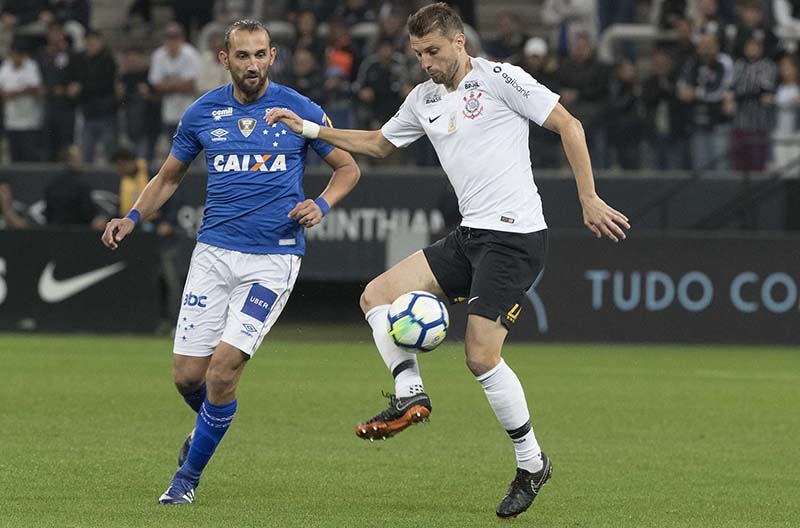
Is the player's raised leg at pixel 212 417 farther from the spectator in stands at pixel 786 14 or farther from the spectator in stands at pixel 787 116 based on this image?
the spectator in stands at pixel 786 14

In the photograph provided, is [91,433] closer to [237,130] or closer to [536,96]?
[237,130]

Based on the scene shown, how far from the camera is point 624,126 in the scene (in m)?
18.5

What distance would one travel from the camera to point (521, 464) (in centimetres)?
753

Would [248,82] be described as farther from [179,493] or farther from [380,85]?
[380,85]

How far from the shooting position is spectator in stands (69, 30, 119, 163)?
19.8 meters

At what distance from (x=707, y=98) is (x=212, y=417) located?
12.4 m

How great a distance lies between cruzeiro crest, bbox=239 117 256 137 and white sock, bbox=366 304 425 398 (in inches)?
Answer: 45.0

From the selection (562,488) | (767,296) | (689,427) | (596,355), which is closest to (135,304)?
(596,355)

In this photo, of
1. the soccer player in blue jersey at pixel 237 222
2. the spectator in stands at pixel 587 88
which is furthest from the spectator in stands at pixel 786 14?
the soccer player in blue jersey at pixel 237 222

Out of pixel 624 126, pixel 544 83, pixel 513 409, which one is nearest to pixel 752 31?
pixel 624 126

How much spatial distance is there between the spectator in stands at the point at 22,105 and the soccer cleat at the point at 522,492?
1373 centimetres

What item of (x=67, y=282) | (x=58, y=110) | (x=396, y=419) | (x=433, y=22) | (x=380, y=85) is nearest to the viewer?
(x=396, y=419)

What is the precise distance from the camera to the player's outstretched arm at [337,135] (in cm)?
770

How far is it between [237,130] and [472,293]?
4.98ft
